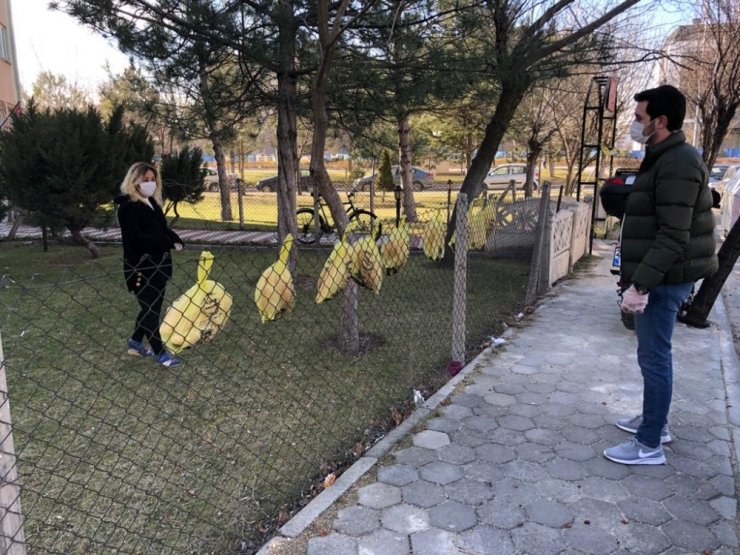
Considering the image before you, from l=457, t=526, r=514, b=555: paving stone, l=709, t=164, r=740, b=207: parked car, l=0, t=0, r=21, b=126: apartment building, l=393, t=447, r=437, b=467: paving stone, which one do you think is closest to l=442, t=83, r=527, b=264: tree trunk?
l=393, t=447, r=437, b=467: paving stone

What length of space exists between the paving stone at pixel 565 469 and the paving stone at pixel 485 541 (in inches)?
24.0

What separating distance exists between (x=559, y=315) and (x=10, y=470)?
539cm

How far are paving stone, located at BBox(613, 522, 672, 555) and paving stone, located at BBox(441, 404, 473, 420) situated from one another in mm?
1242

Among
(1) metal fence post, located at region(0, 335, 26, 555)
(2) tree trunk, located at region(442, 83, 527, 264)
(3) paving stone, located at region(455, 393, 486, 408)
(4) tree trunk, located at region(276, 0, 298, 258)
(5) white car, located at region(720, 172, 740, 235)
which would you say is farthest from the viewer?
(5) white car, located at region(720, 172, 740, 235)

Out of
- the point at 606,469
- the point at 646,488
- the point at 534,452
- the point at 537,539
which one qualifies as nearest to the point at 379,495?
the point at 537,539

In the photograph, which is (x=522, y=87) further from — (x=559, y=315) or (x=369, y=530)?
(x=369, y=530)

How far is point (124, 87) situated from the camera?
272 inches

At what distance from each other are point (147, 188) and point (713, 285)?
5135mm

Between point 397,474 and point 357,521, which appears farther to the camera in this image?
point 397,474

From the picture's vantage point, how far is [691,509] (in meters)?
2.57

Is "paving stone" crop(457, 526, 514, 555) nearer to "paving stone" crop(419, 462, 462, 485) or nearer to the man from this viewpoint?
"paving stone" crop(419, 462, 462, 485)

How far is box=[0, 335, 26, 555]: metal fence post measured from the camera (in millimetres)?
1447

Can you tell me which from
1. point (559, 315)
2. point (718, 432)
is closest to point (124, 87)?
point (559, 315)

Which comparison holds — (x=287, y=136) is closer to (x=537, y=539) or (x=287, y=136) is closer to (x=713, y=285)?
(x=713, y=285)
